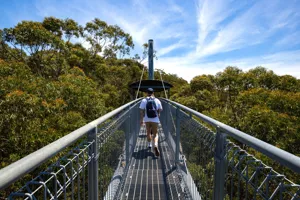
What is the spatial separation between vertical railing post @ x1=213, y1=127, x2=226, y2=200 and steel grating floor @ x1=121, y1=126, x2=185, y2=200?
1.52 metres

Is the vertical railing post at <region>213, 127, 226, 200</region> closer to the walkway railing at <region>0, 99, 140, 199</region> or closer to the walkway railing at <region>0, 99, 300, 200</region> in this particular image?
the walkway railing at <region>0, 99, 300, 200</region>

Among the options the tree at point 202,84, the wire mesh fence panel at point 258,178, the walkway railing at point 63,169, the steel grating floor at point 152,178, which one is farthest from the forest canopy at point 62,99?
the wire mesh fence panel at point 258,178

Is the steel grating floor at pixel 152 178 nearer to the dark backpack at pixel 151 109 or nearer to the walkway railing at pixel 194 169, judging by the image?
the walkway railing at pixel 194 169

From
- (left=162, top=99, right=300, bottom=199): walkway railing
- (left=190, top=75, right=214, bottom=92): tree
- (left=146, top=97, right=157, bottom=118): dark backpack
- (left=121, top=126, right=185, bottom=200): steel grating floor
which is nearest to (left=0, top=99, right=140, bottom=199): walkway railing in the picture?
(left=162, top=99, right=300, bottom=199): walkway railing

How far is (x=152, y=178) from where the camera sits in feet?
12.9

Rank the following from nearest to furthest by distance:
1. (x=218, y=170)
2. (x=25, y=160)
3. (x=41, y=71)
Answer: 1. (x=25, y=160)
2. (x=218, y=170)
3. (x=41, y=71)

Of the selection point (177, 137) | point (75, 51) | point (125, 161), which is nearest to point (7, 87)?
point (125, 161)

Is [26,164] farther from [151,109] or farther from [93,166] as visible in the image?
[151,109]

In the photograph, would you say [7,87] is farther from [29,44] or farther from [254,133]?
[254,133]

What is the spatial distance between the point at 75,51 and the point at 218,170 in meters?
14.6

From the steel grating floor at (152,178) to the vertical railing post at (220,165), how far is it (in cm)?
152

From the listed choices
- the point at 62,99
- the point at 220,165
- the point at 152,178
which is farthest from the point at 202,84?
the point at 220,165

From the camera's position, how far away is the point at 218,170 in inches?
63.7

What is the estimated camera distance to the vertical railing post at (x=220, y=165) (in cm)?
155
